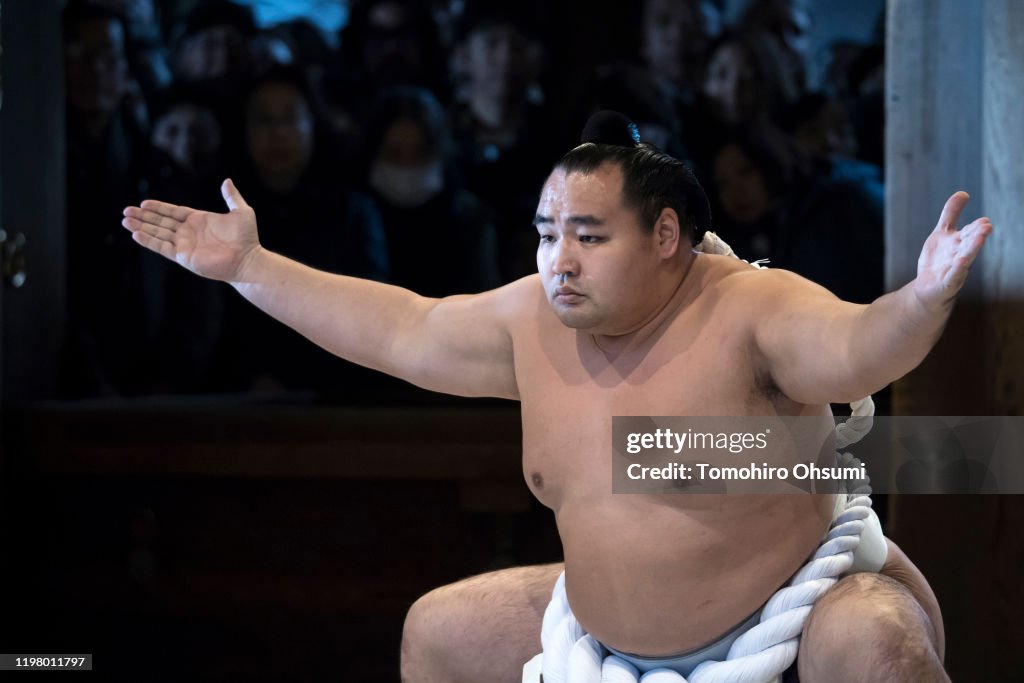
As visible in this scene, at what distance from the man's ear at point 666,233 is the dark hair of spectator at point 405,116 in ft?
6.39

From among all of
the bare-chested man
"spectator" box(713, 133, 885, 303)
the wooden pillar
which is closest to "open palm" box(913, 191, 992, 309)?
the bare-chested man

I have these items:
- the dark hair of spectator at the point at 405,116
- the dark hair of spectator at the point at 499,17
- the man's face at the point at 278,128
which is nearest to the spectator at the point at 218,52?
the man's face at the point at 278,128

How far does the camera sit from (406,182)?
11.7 feet

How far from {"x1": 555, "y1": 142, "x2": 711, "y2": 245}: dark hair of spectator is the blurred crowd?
1.67m

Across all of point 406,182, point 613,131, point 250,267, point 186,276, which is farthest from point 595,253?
point 186,276

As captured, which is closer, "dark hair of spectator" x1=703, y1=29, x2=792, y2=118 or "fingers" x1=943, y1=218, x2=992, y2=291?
"fingers" x1=943, y1=218, x2=992, y2=291

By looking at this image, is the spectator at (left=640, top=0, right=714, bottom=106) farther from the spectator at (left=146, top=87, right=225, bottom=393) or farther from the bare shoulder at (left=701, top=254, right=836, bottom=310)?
the bare shoulder at (left=701, top=254, right=836, bottom=310)

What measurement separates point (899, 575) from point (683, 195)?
634 mm

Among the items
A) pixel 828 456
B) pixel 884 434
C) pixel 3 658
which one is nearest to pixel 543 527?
pixel 884 434

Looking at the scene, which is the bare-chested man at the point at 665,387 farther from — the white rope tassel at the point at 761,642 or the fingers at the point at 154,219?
the fingers at the point at 154,219

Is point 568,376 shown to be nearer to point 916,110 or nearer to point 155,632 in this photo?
point 916,110

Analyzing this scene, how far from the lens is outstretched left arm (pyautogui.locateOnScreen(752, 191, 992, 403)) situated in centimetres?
134

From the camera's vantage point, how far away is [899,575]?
1.76 metres

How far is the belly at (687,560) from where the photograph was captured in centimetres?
164
